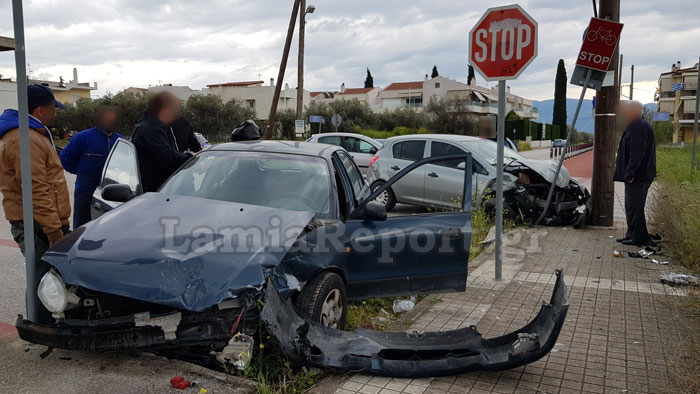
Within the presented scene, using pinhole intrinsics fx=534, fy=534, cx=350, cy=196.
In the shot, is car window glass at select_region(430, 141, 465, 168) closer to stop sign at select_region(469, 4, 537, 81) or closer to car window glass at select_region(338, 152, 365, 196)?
stop sign at select_region(469, 4, 537, 81)

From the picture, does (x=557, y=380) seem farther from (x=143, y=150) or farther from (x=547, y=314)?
(x=143, y=150)

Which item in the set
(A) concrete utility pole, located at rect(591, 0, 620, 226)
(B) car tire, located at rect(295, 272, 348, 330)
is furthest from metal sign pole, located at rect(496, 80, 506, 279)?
(A) concrete utility pole, located at rect(591, 0, 620, 226)

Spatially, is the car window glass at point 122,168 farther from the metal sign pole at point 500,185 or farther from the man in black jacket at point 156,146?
the metal sign pole at point 500,185

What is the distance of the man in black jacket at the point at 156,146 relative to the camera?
5.59 metres

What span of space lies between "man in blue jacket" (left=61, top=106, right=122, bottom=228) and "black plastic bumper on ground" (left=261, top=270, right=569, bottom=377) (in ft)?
10.5

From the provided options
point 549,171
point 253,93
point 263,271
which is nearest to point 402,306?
point 263,271

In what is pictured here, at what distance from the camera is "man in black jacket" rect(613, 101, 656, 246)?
308 inches

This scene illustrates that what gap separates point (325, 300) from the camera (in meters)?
3.91

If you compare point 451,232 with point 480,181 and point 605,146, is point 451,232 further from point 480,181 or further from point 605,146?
point 605,146

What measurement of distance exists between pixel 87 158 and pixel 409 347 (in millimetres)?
3963

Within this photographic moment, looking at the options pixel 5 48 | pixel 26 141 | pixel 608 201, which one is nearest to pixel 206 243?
pixel 26 141

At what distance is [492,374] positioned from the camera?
373 centimetres

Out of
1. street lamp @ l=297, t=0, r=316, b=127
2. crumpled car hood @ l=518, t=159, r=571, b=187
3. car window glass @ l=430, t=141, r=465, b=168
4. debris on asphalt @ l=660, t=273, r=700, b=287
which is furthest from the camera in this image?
street lamp @ l=297, t=0, r=316, b=127

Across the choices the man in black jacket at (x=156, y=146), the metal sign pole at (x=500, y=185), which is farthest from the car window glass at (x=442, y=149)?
the man in black jacket at (x=156, y=146)
